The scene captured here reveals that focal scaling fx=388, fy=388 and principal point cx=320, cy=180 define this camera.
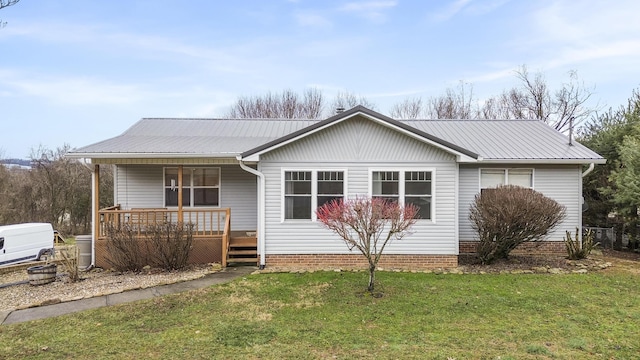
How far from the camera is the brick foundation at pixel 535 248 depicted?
11281 mm

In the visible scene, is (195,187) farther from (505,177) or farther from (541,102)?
(541,102)

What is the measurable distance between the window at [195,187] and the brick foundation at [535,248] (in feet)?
25.4

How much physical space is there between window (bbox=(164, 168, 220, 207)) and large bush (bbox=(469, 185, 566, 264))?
7.89m

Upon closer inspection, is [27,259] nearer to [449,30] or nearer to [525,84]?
[449,30]

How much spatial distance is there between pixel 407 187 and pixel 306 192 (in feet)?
8.50

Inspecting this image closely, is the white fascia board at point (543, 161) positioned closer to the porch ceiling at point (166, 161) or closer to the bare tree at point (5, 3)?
the porch ceiling at point (166, 161)

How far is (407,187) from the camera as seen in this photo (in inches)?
392

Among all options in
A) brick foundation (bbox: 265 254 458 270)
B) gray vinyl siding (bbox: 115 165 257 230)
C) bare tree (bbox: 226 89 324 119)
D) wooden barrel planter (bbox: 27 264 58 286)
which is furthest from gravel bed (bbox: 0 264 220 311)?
bare tree (bbox: 226 89 324 119)

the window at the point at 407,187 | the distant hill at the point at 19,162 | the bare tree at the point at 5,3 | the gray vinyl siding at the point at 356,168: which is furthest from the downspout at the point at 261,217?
the distant hill at the point at 19,162

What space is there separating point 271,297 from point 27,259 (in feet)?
36.2

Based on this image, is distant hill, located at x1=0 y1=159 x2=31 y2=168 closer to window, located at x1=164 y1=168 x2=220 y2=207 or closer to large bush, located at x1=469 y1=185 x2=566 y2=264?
window, located at x1=164 y1=168 x2=220 y2=207

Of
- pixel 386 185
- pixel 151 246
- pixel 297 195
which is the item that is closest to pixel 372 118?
pixel 386 185

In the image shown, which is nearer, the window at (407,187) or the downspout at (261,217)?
the downspout at (261,217)

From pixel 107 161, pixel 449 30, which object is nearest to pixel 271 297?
pixel 107 161
